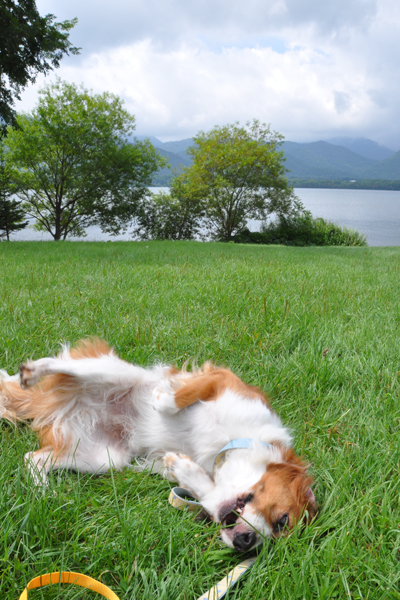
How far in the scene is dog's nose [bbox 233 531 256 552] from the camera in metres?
1.46

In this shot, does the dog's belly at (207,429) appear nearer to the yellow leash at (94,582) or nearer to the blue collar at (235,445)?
the blue collar at (235,445)

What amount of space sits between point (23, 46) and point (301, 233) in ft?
76.5

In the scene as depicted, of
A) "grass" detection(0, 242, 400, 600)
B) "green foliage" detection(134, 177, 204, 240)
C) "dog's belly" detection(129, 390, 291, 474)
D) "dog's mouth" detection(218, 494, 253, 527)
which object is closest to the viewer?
"grass" detection(0, 242, 400, 600)

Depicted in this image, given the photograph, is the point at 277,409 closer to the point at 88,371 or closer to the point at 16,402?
the point at 88,371

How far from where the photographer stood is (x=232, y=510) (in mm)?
1572

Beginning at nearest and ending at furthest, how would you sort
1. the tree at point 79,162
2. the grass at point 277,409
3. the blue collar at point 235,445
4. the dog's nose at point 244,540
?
1. the grass at point 277,409
2. the dog's nose at point 244,540
3. the blue collar at point 235,445
4. the tree at point 79,162

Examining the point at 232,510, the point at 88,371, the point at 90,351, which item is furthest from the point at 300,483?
the point at 90,351

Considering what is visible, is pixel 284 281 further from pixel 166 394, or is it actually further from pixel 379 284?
pixel 166 394

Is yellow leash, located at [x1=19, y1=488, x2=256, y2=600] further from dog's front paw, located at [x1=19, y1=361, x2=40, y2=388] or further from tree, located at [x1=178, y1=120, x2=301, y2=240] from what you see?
tree, located at [x1=178, y1=120, x2=301, y2=240]

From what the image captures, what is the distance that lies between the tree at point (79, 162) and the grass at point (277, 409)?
2374 centimetres

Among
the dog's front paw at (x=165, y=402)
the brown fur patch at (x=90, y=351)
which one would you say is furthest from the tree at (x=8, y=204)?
the dog's front paw at (x=165, y=402)

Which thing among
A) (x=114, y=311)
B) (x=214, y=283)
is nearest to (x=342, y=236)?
(x=214, y=283)

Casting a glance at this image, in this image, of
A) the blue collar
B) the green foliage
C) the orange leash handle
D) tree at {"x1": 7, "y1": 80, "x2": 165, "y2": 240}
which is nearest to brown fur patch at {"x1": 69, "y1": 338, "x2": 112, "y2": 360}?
the blue collar

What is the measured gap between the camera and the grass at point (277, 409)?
133 cm
